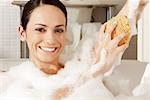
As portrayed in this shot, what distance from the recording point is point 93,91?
1247 mm

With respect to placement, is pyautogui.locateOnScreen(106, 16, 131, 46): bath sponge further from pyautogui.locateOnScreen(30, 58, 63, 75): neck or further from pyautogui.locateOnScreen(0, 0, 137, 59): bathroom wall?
pyautogui.locateOnScreen(0, 0, 137, 59): bathroom wall

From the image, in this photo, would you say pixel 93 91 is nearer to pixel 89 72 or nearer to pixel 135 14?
pixel 89 72

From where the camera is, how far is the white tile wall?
201 cm

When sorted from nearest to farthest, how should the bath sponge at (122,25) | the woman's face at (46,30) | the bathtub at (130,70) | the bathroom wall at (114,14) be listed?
the bath sponge at (122,25)
the woman's face at (46,30)
the bathtub at (130,70)
the bathroom wall at (114,14)

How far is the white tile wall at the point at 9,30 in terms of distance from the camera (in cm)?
201

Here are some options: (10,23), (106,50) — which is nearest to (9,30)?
(10,23)

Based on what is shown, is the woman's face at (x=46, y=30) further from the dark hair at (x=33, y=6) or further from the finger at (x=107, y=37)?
the finger at (x=107, y=37)

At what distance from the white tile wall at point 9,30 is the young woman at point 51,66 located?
30.1 inches

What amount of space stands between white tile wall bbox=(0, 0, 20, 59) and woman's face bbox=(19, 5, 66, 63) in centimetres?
85

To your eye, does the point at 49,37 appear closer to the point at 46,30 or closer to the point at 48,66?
the point at 46,30

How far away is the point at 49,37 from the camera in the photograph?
46.4 inches

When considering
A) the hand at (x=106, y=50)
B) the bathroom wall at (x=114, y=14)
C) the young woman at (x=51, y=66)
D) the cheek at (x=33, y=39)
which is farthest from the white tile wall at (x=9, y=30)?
the hand at (x=106, y=50)

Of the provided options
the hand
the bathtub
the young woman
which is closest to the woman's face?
the young woman

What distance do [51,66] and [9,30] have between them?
2.91ft
